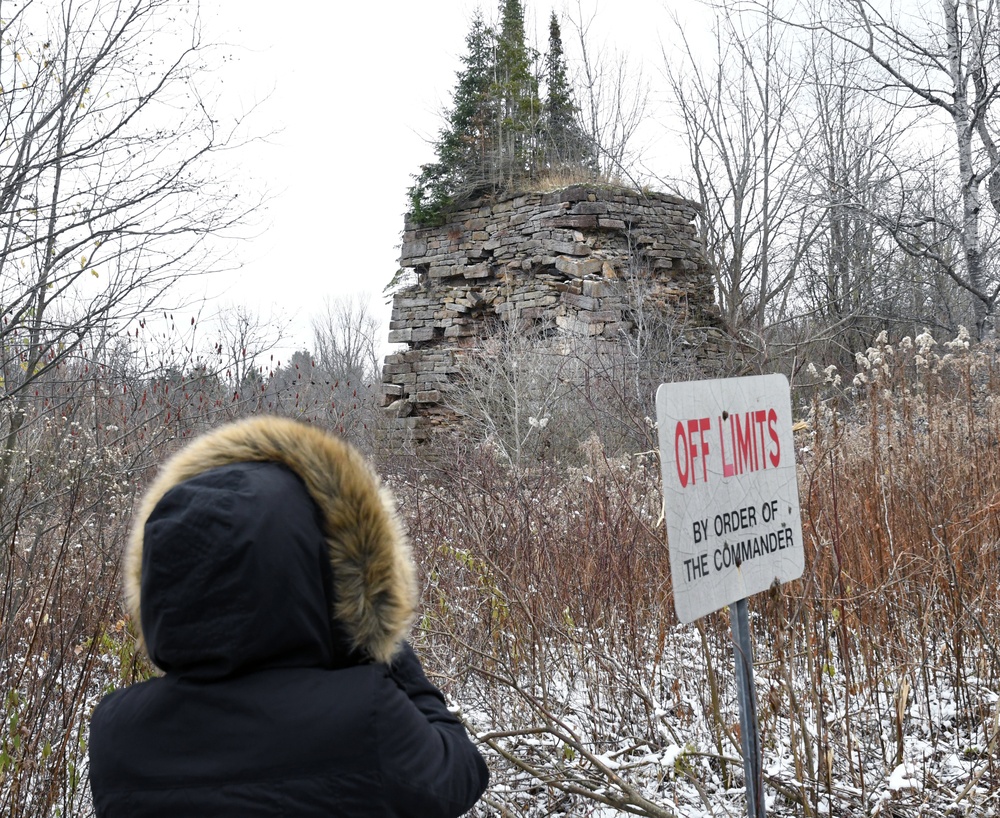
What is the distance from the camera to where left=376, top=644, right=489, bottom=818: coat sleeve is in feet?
4.03

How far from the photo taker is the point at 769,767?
2773mm

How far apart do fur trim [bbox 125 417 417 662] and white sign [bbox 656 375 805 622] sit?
640 mm

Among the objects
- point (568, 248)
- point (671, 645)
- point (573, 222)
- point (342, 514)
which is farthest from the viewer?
point (573, 222)

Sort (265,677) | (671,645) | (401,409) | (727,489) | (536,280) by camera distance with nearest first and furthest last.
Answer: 1. (265,677)
2. (727,489)
3. (671,645)
4. (536,280)
5. (401,409)

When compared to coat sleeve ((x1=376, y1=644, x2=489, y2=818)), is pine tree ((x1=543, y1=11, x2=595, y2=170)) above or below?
above

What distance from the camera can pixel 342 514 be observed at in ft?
4.35

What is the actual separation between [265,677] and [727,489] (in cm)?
113

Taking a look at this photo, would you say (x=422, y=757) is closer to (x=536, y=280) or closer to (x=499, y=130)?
(x=536, y=280)

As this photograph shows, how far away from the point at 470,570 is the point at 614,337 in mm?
9278

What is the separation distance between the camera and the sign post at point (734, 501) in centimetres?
179

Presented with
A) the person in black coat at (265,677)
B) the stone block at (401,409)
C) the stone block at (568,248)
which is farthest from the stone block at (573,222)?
the person in black coat at (265,677)

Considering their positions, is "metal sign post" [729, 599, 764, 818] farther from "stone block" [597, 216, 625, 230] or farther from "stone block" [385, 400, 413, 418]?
"stone block" [385, 400, 413, 418]

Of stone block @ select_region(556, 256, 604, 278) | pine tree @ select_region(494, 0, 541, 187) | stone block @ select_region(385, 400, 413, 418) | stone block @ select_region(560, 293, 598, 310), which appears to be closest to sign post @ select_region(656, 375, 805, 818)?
stone block @ select_region(560, 293, 598, 310)

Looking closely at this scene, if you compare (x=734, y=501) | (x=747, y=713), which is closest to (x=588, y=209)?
(x=734, y=501)
